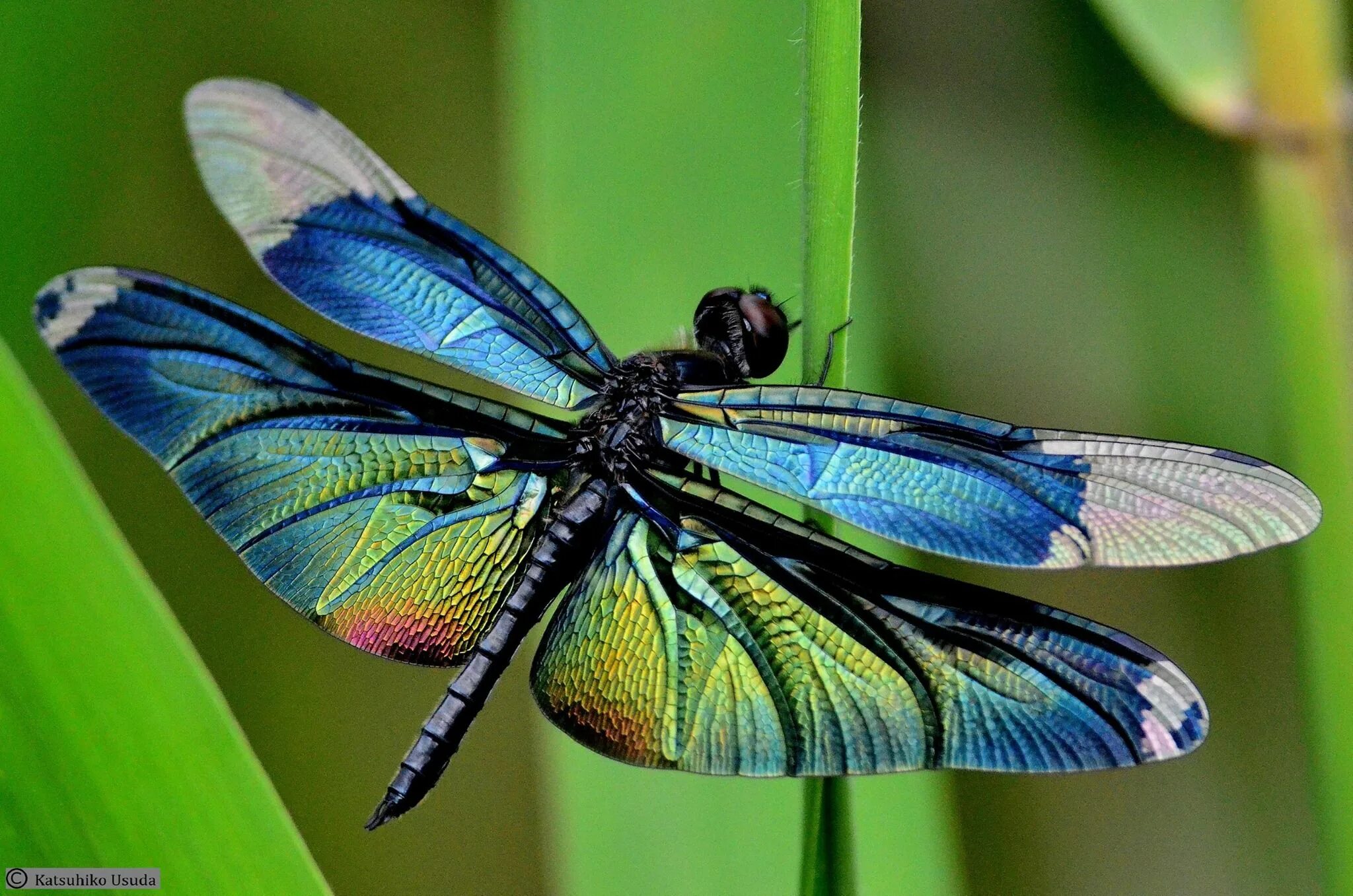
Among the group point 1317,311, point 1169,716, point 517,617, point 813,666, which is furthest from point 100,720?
point 1317,311

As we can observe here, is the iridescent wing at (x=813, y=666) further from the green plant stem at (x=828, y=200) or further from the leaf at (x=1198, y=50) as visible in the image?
the leaf at (x=1198, y=50)

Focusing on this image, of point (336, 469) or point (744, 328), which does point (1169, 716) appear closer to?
point (744, 328)

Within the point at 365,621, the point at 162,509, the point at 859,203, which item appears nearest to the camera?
the point at 365,621

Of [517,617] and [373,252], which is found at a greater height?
[373,252]

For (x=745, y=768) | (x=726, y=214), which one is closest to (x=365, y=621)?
(x=745, y=768)

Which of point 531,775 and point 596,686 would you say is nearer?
point 596,686

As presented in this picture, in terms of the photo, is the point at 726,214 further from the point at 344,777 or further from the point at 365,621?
the point at 344,777

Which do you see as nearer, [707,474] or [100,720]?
[100,720]
